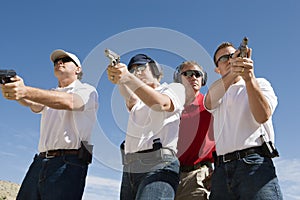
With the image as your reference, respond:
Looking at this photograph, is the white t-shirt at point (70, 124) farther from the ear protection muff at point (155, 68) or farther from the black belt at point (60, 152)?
the ear protection muff at point (155, 68)

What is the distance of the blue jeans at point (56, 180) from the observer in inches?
178

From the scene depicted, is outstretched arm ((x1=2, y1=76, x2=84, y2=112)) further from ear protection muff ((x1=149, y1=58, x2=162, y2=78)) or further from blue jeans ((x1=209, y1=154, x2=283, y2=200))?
blue jeans ((x1=209, y1=154, x2=283, y2=200))

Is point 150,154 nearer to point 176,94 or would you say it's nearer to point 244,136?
point 176,94

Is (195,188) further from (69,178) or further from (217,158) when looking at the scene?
(69,178)

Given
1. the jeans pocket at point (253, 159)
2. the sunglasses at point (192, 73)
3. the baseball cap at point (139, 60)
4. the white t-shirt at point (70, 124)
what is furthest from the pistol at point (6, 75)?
the sunglasses at point (192, 73)

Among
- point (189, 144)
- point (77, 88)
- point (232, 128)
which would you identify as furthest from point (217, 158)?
point (77, 88)

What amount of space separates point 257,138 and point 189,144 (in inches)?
59.1

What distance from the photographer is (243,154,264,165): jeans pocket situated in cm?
379

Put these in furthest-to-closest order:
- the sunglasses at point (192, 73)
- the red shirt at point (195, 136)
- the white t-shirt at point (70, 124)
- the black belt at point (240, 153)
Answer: the sunglasses at point (192, 73) < the red shirt at point (195, 136) < the white t-shirt at point (70, 124) < the black belt at point (240, 153)

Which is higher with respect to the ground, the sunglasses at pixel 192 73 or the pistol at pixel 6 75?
the sunglasses at pixel 192 73

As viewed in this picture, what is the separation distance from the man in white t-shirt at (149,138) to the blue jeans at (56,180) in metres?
0.73

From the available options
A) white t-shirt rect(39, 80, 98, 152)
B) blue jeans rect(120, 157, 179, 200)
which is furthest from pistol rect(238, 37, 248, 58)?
white t-shirt rect(39, 80, 98, 152)

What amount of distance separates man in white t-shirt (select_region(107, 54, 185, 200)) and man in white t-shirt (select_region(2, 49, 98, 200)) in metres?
0.71

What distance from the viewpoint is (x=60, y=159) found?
183 inches
